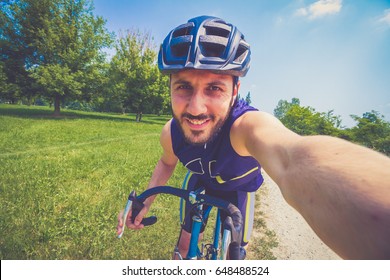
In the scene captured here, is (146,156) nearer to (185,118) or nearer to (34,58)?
(185,118)

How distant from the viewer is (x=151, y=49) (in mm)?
34781

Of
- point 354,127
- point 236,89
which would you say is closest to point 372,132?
point 354,127

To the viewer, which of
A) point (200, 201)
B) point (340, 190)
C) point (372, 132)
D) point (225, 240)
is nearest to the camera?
point (340, 190)

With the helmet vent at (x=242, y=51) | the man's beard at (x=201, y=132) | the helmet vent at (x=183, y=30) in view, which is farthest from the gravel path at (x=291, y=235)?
the helmet vent at (x=183, y=30)

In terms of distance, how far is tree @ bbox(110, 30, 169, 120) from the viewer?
31.8m

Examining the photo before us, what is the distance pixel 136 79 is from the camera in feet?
105

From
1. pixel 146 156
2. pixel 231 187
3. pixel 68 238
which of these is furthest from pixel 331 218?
pixel 146 156

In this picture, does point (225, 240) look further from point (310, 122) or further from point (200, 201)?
point (310, 122)

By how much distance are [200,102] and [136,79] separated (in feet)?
109

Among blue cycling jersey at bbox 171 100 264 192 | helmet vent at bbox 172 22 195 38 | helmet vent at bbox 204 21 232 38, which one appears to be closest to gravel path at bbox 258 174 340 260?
blue cycling jersey at bbox 171 100 264 192

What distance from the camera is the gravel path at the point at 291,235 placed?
3.86 meters

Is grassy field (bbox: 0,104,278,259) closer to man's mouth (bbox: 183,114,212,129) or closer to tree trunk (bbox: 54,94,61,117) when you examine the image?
man's mouth (bbox: 183,114,212,129)

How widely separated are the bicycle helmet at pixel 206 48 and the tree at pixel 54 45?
28136 mm

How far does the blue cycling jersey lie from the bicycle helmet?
1.39ft
